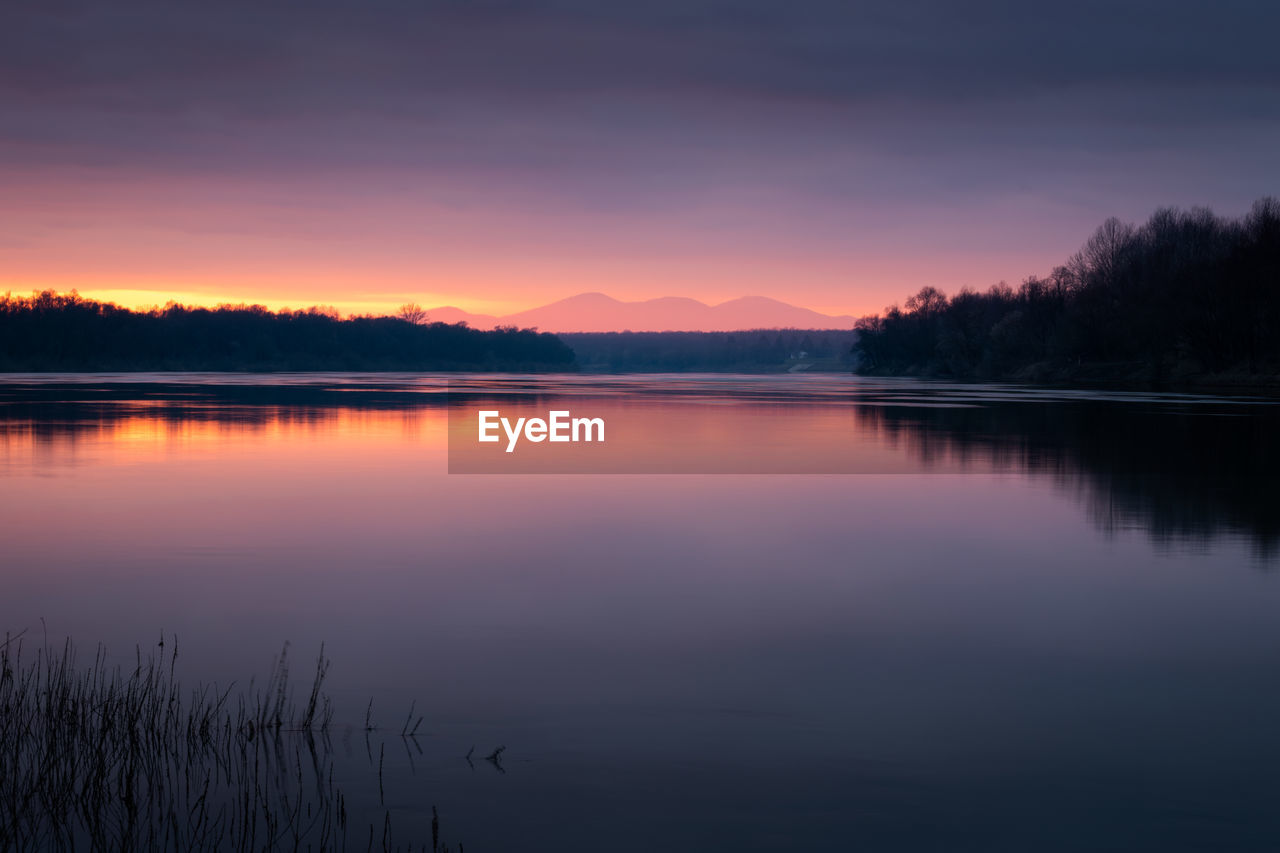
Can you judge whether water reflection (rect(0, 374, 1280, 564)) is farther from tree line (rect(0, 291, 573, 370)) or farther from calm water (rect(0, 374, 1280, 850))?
tree line (rect(0, 291, 573, 370))

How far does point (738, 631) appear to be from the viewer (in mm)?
9578

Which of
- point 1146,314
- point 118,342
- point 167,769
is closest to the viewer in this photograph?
point 167,769

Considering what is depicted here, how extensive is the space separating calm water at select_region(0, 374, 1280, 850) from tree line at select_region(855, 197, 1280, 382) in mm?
61969

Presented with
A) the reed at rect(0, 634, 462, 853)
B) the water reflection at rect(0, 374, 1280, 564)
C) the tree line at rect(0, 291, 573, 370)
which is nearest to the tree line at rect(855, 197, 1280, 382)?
the water reflection at rect(0, 374, 1280, 564)

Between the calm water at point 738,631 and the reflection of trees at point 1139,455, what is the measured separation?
178 millimetres

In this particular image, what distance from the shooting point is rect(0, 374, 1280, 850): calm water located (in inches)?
237

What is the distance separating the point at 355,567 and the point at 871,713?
270 inches

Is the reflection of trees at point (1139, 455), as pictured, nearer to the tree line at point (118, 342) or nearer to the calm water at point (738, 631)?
the calm water at point (738, 631)

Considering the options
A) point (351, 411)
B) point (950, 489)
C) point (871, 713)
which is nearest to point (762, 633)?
point (871, 713)

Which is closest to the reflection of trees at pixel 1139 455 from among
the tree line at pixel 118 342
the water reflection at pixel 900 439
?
the water reflection at pixel 900 439

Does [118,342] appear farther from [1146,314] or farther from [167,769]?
[167,769]

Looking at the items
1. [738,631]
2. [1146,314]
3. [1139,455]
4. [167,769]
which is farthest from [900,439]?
[1146,314]

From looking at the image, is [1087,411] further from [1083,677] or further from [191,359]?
[191,359]

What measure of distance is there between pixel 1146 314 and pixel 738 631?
278 feet
